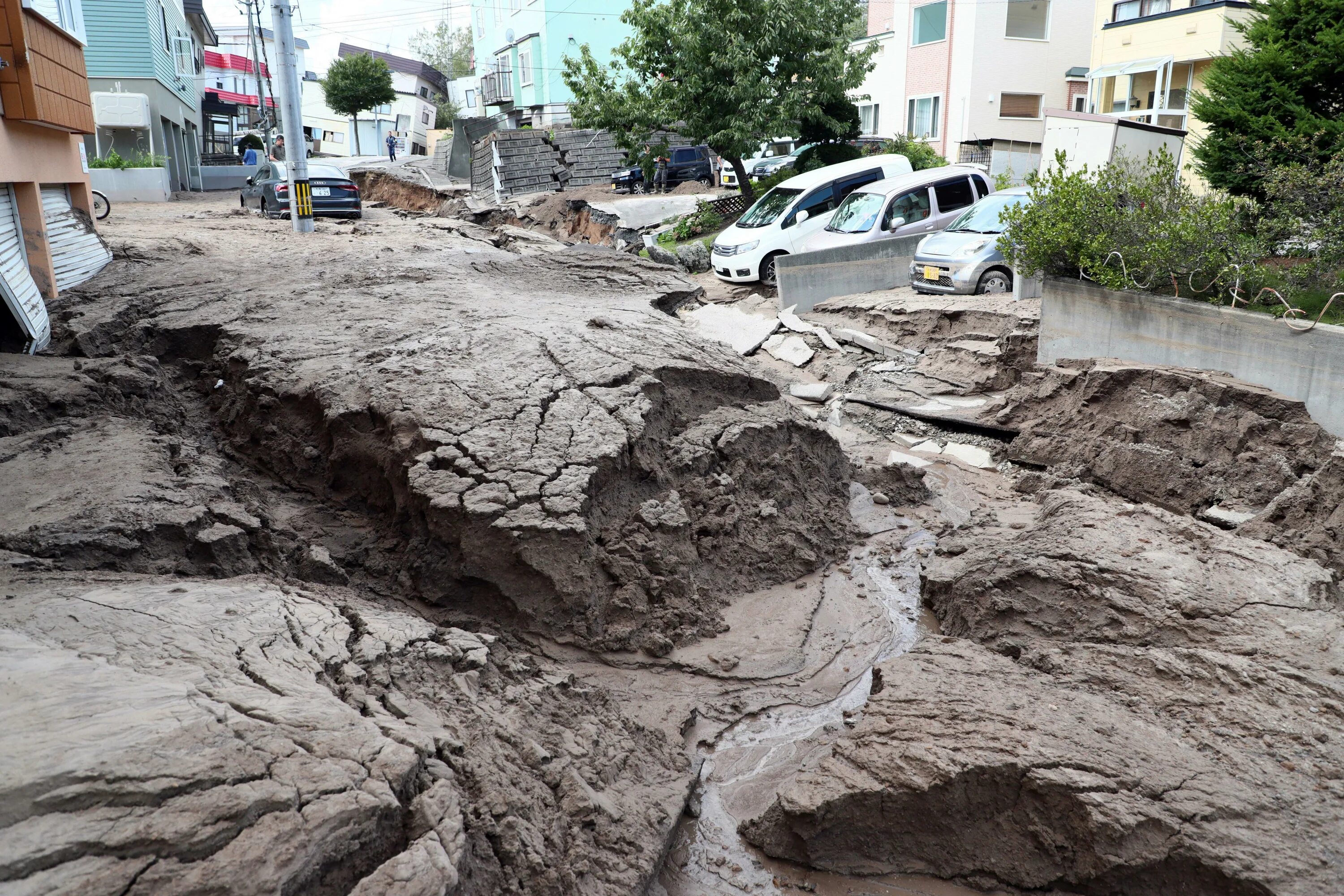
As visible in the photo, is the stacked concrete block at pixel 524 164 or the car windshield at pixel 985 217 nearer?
the car windshield at pixel 985 217

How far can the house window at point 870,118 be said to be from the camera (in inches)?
1287

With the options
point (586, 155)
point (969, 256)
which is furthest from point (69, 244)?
point (586, 155)

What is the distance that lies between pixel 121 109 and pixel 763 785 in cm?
2997

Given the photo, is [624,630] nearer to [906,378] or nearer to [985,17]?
[906,378]

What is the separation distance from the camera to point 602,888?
3543 mm

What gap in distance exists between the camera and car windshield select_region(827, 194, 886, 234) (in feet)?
50.1

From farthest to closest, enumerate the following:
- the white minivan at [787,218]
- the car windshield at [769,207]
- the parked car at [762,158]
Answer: the parked car at [762,158], the car windshield at [769,207], the white minivan at [787,218]

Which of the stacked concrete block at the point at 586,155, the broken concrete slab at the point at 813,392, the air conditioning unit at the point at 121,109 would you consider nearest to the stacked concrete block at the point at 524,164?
the stacked concrete block at the point at 586,155

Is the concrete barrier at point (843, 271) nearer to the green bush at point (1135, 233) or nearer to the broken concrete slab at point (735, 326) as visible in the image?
the broken concrete slab at point (735, 326)

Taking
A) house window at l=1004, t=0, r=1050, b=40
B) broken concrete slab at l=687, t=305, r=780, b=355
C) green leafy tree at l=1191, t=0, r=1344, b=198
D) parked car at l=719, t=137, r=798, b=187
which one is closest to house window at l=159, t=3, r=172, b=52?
parked car at l=719, t=137, r=798, b=187

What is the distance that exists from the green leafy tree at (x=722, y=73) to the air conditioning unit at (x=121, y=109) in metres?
14.2

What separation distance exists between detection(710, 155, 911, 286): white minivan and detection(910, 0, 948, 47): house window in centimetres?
1356

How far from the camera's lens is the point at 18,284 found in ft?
26.0

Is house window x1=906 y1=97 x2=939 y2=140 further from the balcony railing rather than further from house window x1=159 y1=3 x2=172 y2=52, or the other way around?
house window x1=159 y1=3 x2=172 y2=52
